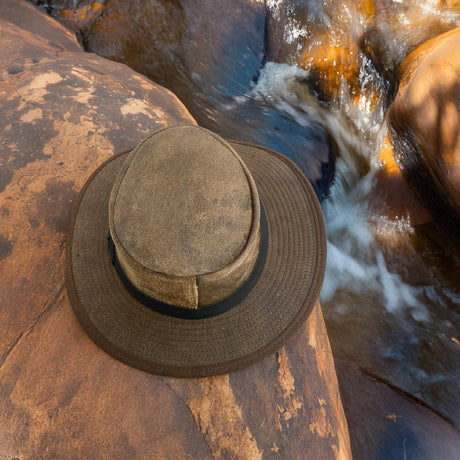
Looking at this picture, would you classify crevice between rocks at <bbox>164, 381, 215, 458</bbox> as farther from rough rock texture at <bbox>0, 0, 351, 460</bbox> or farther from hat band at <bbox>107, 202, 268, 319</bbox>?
hat band at <bbox>107, 202, 268, 319</bbox>

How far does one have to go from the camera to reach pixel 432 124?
8.63 feet

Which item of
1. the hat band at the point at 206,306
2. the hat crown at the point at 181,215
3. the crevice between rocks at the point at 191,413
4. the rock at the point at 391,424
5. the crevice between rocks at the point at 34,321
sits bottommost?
the rock at the point at 391,424

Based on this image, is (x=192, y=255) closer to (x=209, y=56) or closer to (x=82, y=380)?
(x=82, y=380)

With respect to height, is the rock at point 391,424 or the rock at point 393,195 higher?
the rock at point 393,195

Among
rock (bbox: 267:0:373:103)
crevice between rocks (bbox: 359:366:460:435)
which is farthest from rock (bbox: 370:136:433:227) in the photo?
crevice between rocks (bbox: 359:366:460:435)

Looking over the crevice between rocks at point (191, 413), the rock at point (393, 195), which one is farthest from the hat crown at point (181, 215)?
the rock at point (393, 195)

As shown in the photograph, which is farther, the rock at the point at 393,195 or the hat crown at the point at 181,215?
the rock at the point at 393,195

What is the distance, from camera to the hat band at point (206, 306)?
1202 mm

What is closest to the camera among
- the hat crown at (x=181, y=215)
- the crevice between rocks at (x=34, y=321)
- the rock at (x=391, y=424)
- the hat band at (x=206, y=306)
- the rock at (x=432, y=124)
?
the hat crown at (x=181, y=215)

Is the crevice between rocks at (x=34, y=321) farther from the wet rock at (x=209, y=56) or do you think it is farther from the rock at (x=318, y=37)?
the rock at (x=318, y=37)

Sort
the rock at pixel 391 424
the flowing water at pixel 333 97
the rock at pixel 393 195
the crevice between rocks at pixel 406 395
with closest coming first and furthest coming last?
the rock at pixel 391 424
the crevice between rocks at pixel 406 395
the flowing water at pixel 333 97
the rock at pixel 393 195

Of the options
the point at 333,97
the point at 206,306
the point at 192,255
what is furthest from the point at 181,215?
the point at 333,97

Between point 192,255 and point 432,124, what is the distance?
2321 millimetres

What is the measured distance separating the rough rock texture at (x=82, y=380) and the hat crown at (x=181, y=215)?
0.39 meters
